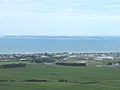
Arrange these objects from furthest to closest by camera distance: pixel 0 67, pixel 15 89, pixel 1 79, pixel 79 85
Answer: pixel 0 67, pixel 1 79, pixel 79 85, pixel 15 89

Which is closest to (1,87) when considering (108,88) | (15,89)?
(15,89)

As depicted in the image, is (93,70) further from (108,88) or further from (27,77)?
(108,88)

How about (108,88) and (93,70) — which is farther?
(93,70)

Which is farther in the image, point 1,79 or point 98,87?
point 1,79

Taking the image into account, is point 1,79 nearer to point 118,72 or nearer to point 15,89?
point 15,89

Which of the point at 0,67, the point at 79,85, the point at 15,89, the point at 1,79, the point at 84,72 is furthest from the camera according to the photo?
the point at 0,67

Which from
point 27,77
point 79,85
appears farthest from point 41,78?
point 79,85
